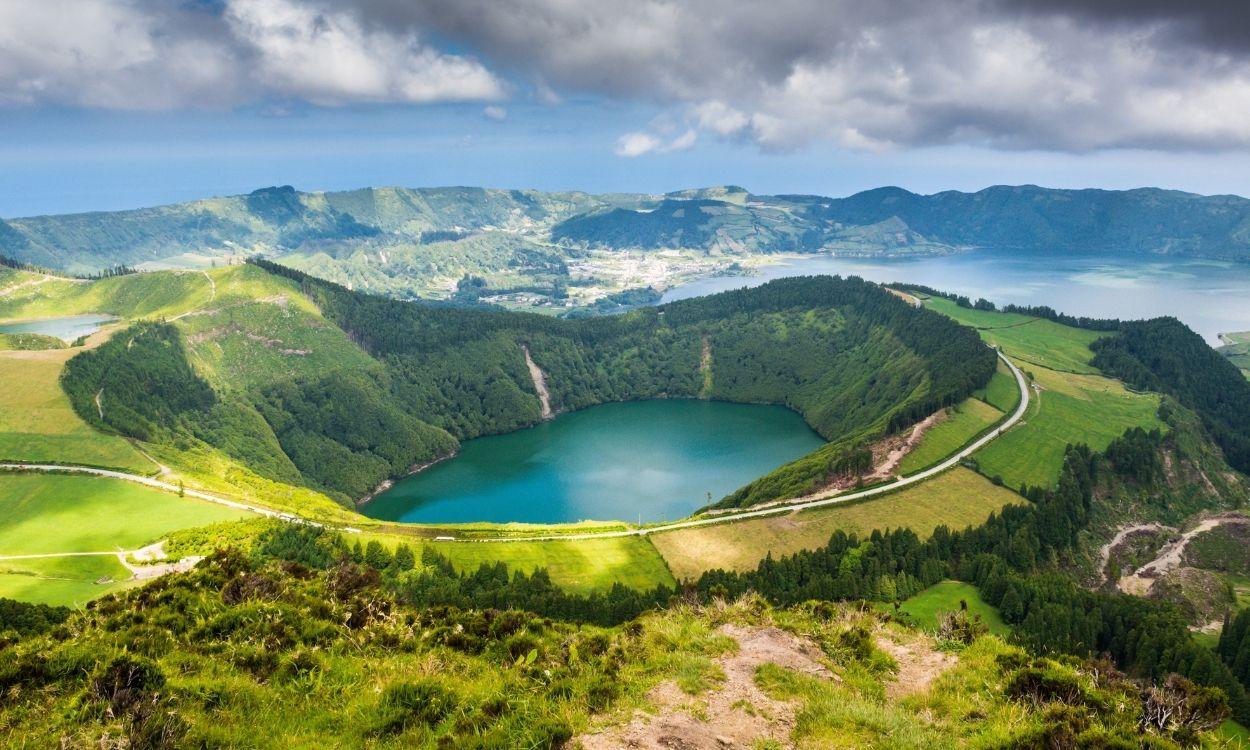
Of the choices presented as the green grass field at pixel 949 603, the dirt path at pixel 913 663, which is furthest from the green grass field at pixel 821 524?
the dirt path at pixel 913 663

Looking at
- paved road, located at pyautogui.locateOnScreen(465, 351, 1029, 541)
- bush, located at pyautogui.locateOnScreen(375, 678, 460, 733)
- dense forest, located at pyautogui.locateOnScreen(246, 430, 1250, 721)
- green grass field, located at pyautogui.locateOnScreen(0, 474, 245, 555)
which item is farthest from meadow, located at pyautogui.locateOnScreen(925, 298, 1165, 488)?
green grass field, located at pyautogui.locateOnScreen(0, 474, 245, 555)

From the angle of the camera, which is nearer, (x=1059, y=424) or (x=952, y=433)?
(x=952, y=433)

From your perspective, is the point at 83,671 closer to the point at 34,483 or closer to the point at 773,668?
the point at 773,668

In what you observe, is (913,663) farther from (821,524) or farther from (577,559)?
(821,524)

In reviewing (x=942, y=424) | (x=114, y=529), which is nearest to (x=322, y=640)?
(x=114, y=529)

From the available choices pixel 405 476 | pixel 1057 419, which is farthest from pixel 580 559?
pixel 1057 419

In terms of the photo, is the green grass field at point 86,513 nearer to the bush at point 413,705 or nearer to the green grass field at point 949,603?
the green grass field at point 949,603
